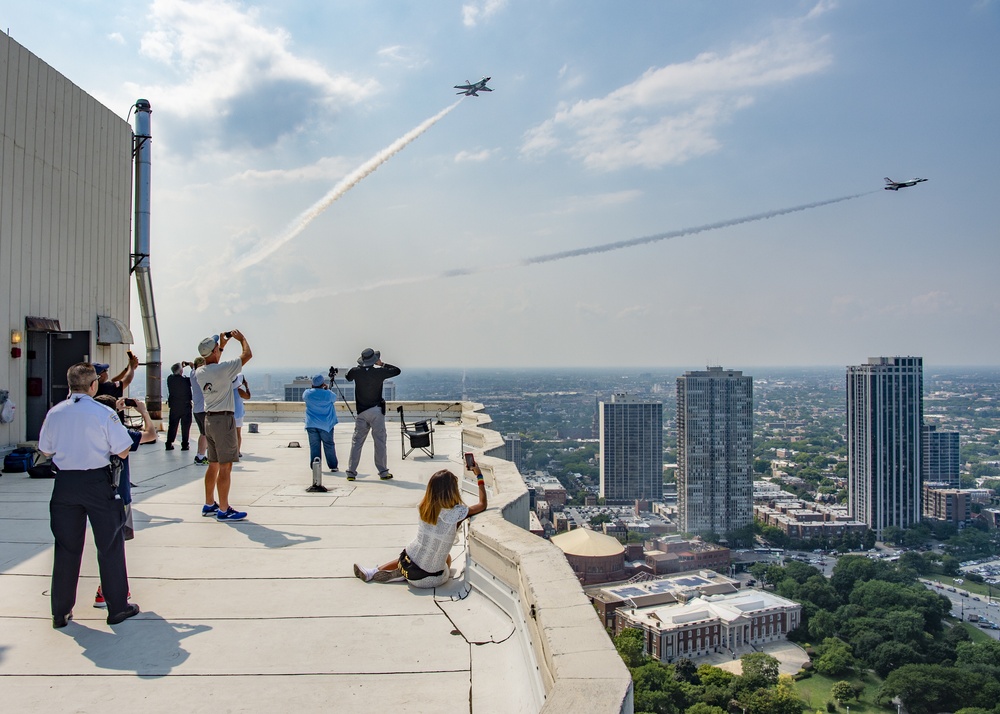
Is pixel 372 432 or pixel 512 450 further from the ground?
pixel 372 432

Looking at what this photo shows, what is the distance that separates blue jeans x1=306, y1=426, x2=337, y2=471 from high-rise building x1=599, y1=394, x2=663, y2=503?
67161mm

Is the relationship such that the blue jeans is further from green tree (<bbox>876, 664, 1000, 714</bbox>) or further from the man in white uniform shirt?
green tree (<bbox>876, 664, 1000, 714</bbox>)

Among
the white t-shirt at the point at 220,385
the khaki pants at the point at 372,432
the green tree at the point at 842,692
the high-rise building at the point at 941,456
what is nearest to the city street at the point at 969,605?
the green tree at the point at 842,692

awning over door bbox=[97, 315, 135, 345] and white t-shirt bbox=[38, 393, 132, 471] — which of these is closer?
white t-shirt bbox=[38, 393, 132, 471]

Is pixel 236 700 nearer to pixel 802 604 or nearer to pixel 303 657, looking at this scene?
pixel 303 657

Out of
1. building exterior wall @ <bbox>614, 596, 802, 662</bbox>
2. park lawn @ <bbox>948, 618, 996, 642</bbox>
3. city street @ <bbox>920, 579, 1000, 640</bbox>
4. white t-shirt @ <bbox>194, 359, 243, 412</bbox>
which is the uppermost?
white t-shirt @ <bbox>194, 359, 243, 412</bbox>

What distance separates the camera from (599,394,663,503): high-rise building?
7744 centimetres

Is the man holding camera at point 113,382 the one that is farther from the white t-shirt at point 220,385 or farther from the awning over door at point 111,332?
the awning over door at point 111,332

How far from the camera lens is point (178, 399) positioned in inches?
485

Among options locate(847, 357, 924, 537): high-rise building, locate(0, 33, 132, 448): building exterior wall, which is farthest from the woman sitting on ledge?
locate(847, 357, 924, 537): high-rise building

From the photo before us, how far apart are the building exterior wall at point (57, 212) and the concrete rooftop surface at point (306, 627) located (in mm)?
6213

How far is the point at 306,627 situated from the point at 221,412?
348cm

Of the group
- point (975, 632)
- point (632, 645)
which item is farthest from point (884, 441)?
point (632, 645)

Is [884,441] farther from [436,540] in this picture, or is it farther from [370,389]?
[436,540]
